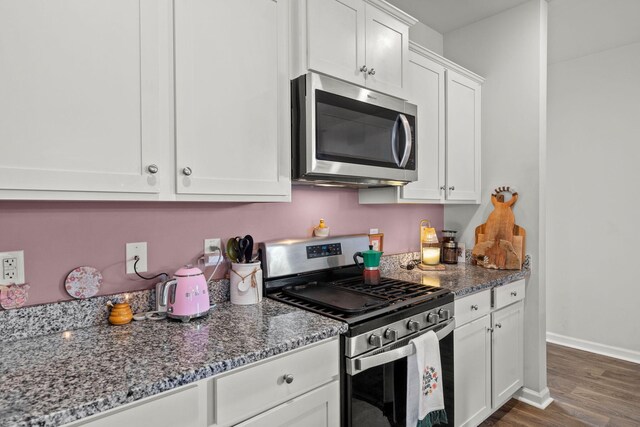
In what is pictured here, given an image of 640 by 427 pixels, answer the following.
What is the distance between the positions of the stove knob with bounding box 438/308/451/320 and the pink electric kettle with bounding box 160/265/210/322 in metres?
1.03

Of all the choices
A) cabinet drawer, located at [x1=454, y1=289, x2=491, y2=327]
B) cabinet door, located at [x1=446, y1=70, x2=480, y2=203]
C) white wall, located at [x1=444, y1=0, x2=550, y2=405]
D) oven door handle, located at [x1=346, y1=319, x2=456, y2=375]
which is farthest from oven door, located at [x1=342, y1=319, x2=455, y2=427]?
white wall, located at [x1=444, y1=0, x2=550, y2=405]

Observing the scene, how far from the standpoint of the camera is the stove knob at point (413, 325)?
1545mm

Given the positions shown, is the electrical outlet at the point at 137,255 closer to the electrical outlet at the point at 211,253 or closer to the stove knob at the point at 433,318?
the electrical outlet at the point at 211,253

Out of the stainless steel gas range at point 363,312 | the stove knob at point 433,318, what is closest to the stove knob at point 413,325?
the stainless steel gas range at point 363,312

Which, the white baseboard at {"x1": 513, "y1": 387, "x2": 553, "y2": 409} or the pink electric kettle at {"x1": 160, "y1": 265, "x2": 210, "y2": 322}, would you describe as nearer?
the pink electric kettle at {"x1": 160, "y1": 265, "x2": 210, "y2": 322}

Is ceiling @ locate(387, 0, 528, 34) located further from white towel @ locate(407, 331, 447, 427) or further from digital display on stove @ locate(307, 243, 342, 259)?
white towel @ locate(407, 331, 447, 427)

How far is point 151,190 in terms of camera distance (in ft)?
3.88

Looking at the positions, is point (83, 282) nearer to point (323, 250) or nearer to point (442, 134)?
point (323, 250)

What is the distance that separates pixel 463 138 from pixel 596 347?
7.94 ft

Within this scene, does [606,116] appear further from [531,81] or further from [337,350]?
[337,350]

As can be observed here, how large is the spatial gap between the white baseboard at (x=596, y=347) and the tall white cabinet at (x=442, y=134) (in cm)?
194

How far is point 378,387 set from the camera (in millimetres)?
1429

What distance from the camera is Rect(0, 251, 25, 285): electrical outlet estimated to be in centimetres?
117

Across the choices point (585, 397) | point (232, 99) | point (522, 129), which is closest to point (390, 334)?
point (232, 99)
